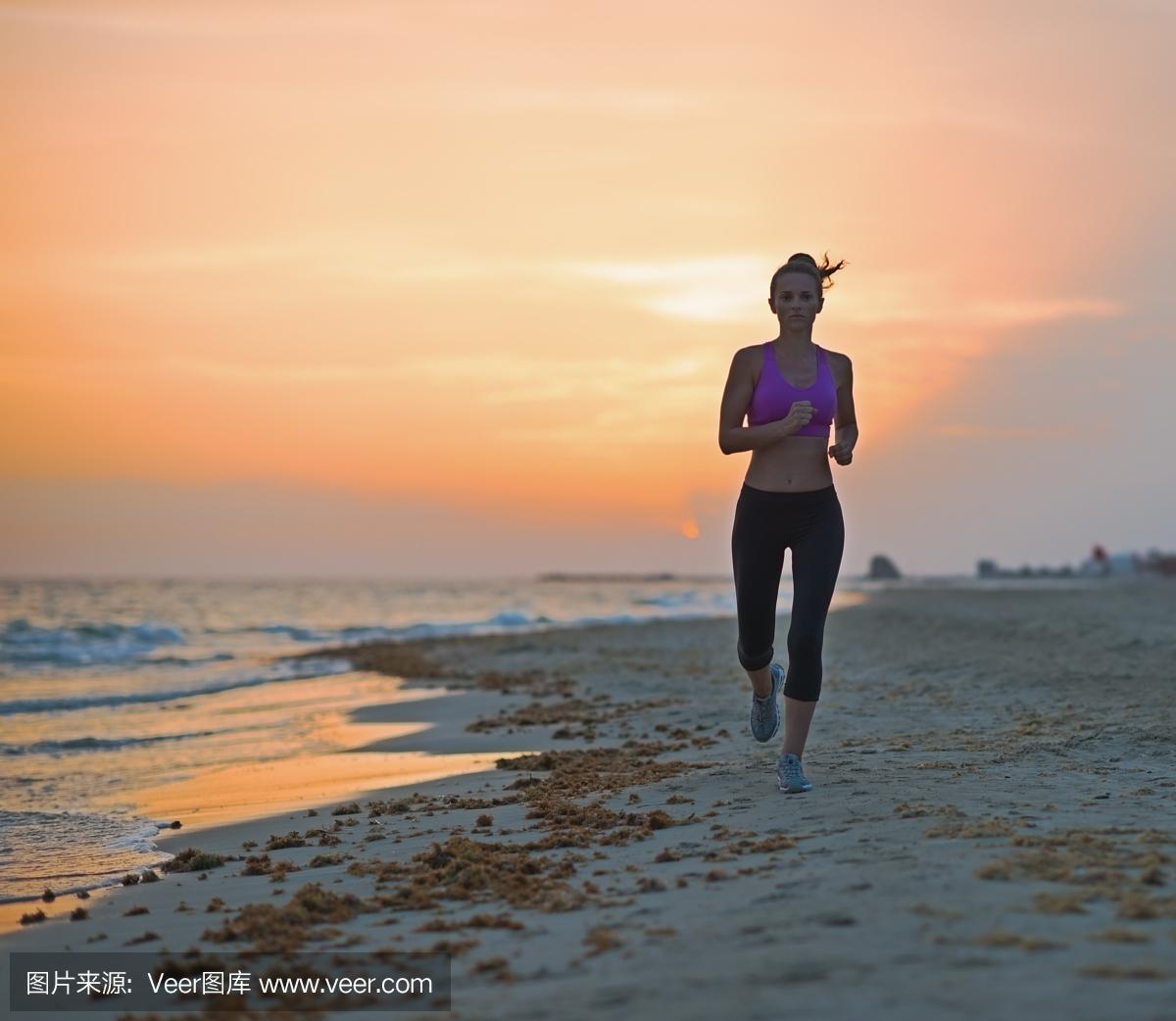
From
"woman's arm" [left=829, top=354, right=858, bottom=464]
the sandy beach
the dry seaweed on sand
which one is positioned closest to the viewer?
the sandy beach

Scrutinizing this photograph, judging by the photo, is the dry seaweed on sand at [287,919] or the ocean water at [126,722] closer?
the dry seaweed on sand at [287,919]

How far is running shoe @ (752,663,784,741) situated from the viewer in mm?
6562

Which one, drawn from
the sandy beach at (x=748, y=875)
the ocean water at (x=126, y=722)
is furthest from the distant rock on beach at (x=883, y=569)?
the sandy beach at (x=748, y=875)

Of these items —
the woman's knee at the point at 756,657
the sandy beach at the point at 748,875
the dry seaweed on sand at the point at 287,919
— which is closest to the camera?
the sandy beach at the point at 748,875

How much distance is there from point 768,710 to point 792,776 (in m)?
0.80

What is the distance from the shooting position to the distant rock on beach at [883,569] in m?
125

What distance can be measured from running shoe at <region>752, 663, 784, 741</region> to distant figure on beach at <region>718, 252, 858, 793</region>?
508mm

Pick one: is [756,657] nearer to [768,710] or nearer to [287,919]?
[768,710]

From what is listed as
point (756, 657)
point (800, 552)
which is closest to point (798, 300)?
point (800, 552)

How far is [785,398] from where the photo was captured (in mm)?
5875

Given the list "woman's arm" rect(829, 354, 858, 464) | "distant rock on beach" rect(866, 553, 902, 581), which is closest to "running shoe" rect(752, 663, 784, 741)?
"woman's arm" rect(829, 354, 858, 464)

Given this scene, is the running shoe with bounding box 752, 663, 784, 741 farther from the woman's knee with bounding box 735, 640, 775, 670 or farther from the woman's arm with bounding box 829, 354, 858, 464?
the woman's arm with bounding box 829, 354, 858, 464

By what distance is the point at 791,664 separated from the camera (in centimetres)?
599

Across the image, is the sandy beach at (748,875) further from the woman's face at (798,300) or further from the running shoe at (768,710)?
the woman's face at (798,300)
